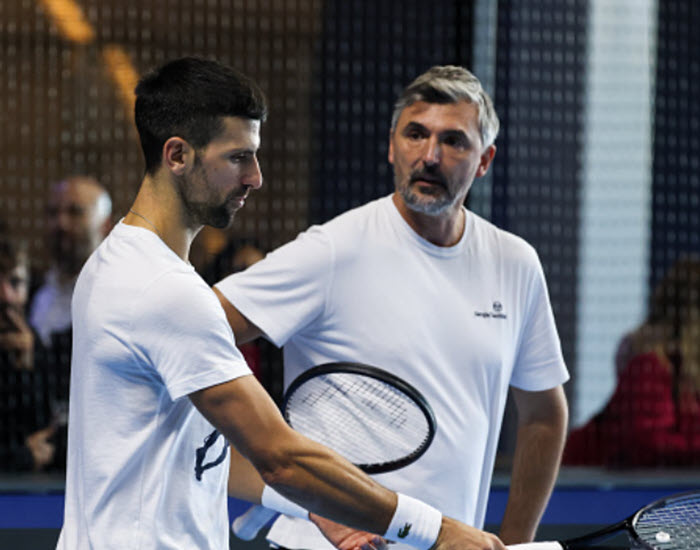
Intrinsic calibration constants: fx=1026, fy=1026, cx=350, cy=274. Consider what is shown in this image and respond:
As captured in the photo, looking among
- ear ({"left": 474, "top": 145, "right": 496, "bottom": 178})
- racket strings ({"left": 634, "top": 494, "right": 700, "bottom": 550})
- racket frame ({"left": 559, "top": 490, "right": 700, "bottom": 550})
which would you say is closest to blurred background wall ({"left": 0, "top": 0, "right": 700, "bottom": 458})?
ear ({"left": 474, "top": 145, "right": 496, "bottom": 178})

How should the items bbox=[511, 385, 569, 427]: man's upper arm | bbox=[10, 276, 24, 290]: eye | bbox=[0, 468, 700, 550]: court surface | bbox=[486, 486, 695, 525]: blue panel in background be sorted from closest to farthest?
bbox=[511, 385, 569, 427]: man's upper arm, bbox=[0, 468, 700, 550]: court surface, bbox=[486, 486, 695, 525]: blue panel in background, bbox=[10, 276, 24, 290]: eye

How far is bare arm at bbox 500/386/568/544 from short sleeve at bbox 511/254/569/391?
0.13 ft

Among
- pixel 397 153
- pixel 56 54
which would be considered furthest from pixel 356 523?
pixel 56 54

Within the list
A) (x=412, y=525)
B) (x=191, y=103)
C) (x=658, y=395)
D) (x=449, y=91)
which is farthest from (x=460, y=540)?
(x=658, y=395)

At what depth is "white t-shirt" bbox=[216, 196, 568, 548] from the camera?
166 centimetres

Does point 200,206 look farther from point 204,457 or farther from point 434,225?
point 434,225

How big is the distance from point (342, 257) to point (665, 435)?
5.75 ft

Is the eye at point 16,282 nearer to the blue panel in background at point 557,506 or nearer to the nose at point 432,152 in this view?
the blue panel in background at point 557,506

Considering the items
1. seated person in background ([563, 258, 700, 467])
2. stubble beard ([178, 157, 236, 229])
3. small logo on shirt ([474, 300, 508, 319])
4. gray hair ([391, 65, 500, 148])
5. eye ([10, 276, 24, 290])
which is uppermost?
gray hair ([391, 65, 500, 148])

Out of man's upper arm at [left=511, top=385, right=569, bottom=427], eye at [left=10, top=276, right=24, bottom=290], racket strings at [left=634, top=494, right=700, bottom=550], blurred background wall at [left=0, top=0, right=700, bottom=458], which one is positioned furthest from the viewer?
blurred background wall at [left=0, top=0, right=700, bottom=458]

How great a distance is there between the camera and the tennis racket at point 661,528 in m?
1.52

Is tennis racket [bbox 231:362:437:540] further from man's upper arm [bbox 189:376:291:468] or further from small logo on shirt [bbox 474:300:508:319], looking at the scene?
man's upper arm [bbox 189:376:291:468]

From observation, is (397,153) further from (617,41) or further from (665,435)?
(617,41)

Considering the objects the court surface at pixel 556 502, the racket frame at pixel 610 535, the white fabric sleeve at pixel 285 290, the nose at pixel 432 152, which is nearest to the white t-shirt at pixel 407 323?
the white fabric sleeve at pixel 285 290
